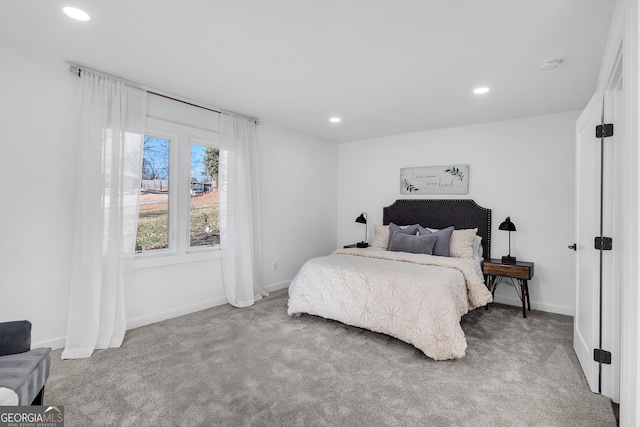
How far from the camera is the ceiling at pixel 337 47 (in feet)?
6.34

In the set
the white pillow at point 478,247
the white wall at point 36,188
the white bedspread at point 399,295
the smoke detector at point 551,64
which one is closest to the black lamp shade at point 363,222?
the white bedspread at point 399,295

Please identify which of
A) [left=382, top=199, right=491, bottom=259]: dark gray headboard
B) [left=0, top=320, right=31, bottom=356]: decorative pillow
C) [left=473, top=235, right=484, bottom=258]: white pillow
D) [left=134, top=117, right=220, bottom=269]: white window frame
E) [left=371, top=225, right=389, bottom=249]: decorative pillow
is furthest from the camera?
[left=371, top=225, right=389, bottom=249]: decorative pillow

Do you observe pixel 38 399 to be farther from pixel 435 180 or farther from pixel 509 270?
pixel 435 180

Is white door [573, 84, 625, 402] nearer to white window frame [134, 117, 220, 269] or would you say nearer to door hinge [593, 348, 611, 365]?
door hinge [593, 348, 611, 365]

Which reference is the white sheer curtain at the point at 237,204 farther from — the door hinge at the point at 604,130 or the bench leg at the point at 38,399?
the door hinge at the point at 604,130

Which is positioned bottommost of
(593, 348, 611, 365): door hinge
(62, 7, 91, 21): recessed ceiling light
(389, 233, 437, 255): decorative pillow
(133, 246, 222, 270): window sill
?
(593, 348, 611, 365): door hinge

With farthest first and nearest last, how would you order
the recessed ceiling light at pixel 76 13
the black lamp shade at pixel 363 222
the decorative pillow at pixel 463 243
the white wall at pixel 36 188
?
the black lamp shade at pixel 363 222
the decorative pillow at pixel 463 243
the white wall at pixel 36 188
the recessed ceiling light at pixel 76 13

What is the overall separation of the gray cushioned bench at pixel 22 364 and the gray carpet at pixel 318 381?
0.36m

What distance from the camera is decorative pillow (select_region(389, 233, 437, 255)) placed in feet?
13.1

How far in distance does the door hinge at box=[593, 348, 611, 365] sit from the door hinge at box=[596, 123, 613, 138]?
1.39m

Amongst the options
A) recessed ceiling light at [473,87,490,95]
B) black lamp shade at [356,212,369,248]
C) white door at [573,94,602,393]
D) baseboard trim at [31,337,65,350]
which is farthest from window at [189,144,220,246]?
white door at [573,94,602,393]

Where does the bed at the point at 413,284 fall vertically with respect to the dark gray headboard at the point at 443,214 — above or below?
below

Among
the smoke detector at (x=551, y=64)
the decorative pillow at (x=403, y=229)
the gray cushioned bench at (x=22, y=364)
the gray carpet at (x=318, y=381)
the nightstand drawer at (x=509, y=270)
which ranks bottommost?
the gray carpet at (x=318, y=381)

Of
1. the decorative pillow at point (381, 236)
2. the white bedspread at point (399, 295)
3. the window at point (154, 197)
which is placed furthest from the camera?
the decorative pillow at point (381, 236)
